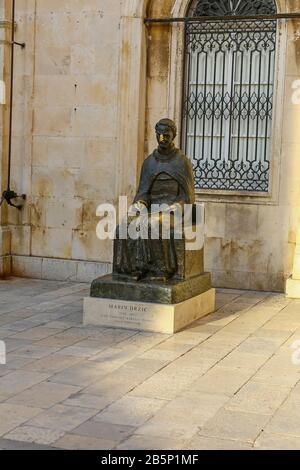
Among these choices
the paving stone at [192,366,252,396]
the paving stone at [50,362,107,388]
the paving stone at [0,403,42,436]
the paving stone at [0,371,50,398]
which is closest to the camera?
the paving stone at [0,403,42,436]

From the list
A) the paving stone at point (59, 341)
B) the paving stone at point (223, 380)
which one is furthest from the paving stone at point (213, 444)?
the paving stone at point (59, 341)

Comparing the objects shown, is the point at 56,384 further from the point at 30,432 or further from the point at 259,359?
the point at 259,359

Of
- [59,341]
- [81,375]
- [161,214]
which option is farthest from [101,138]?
[81,375]

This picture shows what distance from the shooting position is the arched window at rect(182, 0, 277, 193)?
457 inches

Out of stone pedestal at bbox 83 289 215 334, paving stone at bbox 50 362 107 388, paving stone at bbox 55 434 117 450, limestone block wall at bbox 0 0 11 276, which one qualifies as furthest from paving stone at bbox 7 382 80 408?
limestone block wall at bbox 0 0 11 276

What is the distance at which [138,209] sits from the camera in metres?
9.40

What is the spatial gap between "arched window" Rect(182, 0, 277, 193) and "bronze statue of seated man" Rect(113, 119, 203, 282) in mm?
2295

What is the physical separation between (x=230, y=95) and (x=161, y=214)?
3.16m

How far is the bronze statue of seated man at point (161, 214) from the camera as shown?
Result: 9.18m

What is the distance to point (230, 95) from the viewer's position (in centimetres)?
1176

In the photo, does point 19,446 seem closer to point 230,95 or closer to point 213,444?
point 213,444

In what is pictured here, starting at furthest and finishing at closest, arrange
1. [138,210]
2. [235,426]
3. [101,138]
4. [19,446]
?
[101,138], [138,210], [235,426], [19,446]

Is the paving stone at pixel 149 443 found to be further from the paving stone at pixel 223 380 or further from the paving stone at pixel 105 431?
the paving stone at pixel 223 380

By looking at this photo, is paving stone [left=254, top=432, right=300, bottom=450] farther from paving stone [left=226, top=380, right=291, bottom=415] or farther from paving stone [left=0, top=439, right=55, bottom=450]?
paving stone [left=0, top=439, right=55, bottom=450]
